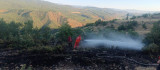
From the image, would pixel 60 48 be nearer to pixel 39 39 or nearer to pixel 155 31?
pixel 39 39

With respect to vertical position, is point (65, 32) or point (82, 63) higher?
point (65, 32)

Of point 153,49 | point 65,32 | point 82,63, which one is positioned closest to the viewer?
point 82,63

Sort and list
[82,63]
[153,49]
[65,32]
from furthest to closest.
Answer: [65,32] < [153,49] < [82,63]

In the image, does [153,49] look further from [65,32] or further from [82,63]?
[65,32]

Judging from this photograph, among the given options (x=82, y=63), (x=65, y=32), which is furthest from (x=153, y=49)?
(x=65, y=32)

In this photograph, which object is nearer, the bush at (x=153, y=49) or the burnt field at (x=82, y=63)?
the burnt field at (x=82, y=63)

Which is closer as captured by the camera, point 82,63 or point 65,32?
point 82,63

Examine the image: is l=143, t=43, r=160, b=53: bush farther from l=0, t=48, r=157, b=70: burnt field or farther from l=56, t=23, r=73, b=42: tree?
l=56, t=23, r=73, b=42: tree

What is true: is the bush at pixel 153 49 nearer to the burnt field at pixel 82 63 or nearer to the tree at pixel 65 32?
the burnt field at pixel 82 63

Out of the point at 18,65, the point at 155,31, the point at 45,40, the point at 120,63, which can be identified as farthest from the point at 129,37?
the point at 18,65

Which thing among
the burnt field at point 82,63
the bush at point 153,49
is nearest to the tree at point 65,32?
the burnt field at point 82,63

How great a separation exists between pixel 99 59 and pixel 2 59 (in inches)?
503

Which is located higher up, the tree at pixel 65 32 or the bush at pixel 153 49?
the tree at pixel 65 32

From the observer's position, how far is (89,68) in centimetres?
1572
